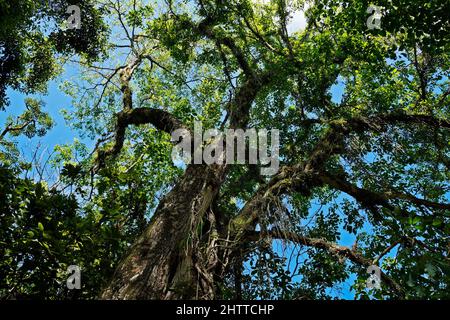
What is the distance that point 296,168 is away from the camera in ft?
16.9

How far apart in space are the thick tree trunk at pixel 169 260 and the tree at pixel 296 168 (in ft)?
0.05

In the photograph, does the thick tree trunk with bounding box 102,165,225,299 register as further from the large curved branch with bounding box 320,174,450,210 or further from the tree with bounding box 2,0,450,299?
the large curved branch with bounding box 320,174,450,210

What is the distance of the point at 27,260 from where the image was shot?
11.1 feet

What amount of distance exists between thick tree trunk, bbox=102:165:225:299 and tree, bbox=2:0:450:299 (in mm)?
14

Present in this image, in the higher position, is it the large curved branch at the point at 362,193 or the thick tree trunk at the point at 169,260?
the large curved branch at the point at 362,193

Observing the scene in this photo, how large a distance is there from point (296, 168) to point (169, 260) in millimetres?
2404

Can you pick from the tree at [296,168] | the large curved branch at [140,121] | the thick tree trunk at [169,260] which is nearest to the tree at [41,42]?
the tree at [296,168]

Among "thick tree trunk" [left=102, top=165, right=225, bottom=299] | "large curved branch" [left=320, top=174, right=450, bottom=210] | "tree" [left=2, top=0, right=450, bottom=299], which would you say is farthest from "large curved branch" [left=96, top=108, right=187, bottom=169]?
"large curved branch" [left=320, top=174, right=450, bottom=210]

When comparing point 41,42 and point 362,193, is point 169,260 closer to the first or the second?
point 362,193

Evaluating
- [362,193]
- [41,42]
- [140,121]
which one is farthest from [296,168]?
[41,42]

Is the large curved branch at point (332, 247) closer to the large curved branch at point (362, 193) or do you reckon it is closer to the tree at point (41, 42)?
the large curved branch at point (362, 193)

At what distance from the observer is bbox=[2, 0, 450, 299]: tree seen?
3607mm

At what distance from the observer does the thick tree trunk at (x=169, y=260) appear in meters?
3.41
